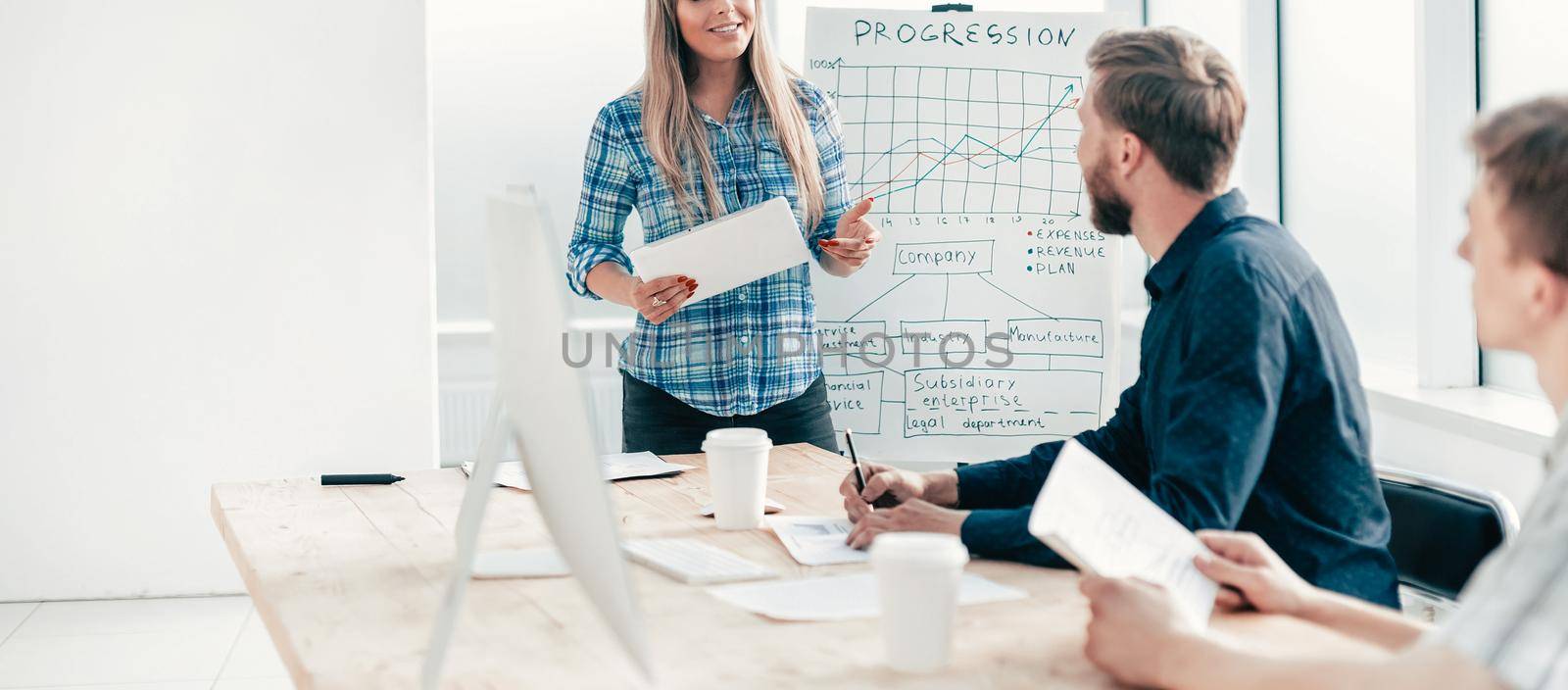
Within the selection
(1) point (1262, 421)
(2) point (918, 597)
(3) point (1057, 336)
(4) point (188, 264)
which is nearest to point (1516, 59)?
(3) point (1057, 336)

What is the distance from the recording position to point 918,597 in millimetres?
1060

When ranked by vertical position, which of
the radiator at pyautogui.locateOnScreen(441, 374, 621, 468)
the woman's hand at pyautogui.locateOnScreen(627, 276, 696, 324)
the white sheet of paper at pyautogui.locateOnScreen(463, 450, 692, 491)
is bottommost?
the radiator at pyautogui.locateOnScreen(441, 374, 621, 468)

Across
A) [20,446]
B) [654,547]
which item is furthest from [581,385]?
[20,446]

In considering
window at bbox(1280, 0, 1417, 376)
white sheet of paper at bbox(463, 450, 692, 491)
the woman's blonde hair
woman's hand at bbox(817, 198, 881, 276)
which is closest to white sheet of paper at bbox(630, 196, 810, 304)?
woman's hand at bbox(817, 198, 881, 276)

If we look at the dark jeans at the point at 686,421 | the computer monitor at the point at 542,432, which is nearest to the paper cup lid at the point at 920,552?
the computer monitor at the point at 542,432

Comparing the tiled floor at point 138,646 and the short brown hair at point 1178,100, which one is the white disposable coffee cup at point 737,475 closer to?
the short brown hair at point 1178,100

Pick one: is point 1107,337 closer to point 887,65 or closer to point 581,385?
point 887,65

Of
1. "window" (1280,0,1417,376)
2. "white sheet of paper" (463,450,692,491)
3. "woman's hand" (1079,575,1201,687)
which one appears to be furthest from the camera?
"window" (1280,0,1417,376)

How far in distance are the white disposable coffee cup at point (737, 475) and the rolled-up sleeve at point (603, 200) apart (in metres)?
1.01

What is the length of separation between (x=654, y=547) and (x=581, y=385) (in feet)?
2.24

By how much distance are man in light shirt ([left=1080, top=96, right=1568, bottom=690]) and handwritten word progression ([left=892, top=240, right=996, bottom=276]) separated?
2.04m

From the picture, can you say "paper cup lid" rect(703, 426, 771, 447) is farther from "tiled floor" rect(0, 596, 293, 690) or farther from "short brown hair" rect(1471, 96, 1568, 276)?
"tiled floor" rect(0, 596, 293, 690)

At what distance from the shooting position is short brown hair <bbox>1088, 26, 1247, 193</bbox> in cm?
159

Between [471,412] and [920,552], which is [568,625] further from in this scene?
[471,412]
